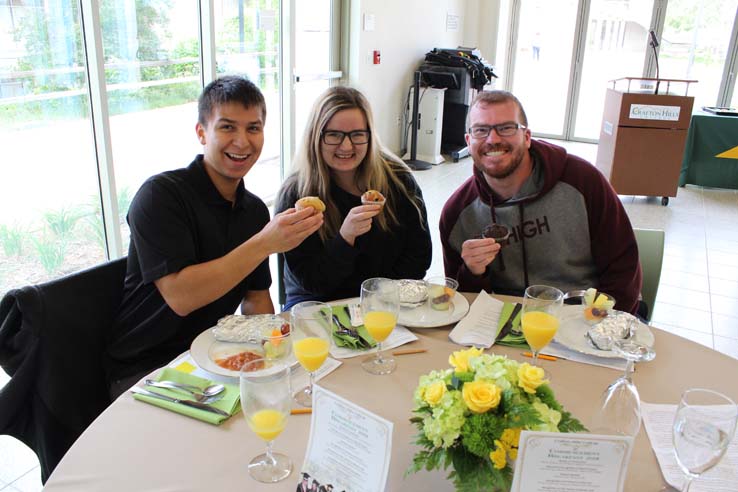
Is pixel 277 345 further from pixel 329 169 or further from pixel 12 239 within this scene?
pixel 12 239

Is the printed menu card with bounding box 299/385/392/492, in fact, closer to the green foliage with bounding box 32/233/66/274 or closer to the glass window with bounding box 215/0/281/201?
the green foliage with bounding box 32/233/66/274

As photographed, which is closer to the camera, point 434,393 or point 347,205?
point 434,393

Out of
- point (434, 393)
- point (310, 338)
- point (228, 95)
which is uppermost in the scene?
point (228, 95)

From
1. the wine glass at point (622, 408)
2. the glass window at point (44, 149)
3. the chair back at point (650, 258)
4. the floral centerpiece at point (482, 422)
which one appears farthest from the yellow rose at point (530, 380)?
the glass window at point (44, 149)

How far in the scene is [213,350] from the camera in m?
1.39

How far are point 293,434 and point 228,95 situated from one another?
3.55ft

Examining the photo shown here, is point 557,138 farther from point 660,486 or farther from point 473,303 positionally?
point 660,486

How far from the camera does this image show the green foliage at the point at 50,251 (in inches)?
126

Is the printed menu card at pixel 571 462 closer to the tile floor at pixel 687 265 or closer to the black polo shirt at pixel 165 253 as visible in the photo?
the black polo shirt at pixel 165 253

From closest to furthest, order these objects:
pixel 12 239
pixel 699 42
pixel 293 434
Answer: pixel 293 434 → pixel 12 239 → pixel 699 42

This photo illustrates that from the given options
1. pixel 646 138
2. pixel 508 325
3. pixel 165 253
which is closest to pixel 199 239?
pixel 165 253

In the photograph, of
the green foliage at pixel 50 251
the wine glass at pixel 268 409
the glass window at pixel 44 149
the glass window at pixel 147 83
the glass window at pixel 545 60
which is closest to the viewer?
the wine glass at pixel 268 409

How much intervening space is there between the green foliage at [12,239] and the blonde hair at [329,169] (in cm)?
180

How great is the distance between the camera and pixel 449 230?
2180 millimetres
